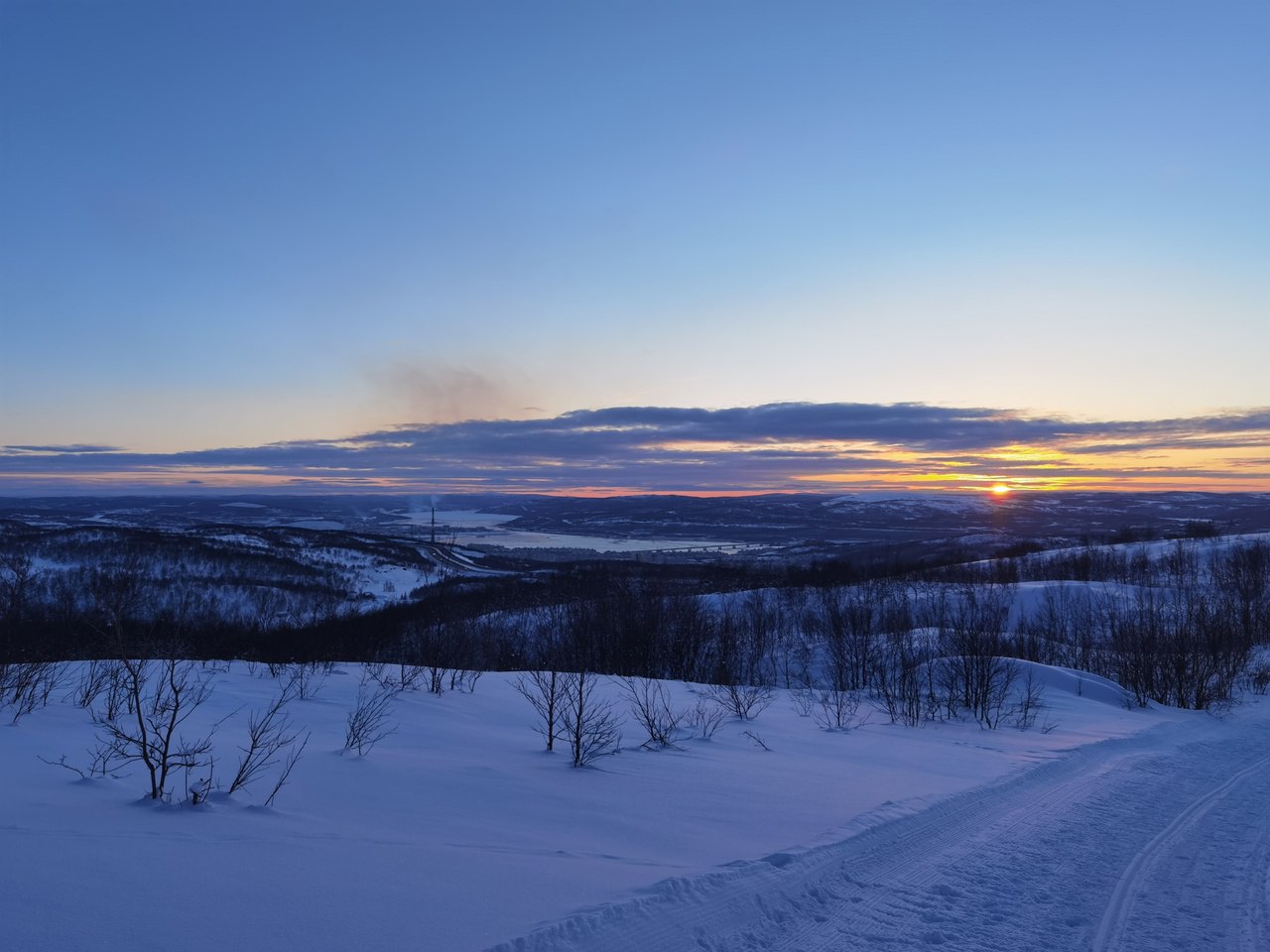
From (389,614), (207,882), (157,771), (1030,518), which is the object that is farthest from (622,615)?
(1030,518)

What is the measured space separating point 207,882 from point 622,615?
3135 cm

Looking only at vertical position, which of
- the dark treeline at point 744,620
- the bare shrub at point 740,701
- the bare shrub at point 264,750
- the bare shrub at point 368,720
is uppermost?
the bare shrub at point 264,750

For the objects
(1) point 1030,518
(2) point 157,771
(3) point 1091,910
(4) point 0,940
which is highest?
(4) point 0,940

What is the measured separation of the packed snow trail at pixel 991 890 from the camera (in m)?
4.20

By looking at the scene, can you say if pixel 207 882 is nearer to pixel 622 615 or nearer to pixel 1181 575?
pixel 622 615

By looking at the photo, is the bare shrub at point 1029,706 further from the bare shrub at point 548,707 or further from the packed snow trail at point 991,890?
the bare shrub at point 548,707

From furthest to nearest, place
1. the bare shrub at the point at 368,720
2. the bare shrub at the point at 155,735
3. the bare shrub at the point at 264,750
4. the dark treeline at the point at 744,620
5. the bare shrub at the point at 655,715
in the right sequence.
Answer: the dark treeline at the point at 744,620, the bare shrub at the point at 655,715, the bare shrub at the point at 368,720, the bare shrub at the point at 264,750, the bare shrub at the point at 155,735

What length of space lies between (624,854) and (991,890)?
2.50 metres

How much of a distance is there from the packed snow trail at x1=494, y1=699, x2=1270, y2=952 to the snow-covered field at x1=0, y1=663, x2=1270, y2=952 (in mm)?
21

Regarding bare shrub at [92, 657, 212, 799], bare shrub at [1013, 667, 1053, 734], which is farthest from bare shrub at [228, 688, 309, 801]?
bare shrub at [1013, 667, 1053, 734]

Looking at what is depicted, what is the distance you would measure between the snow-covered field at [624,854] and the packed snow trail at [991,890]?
0.07 ft

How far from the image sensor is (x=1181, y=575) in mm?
56031

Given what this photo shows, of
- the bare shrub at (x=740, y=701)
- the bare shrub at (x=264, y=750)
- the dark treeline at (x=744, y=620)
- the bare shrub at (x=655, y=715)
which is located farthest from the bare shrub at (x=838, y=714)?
the bare shrub at (x=264, y=750)

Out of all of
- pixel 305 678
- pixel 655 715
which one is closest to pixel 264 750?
pixel 655 715
